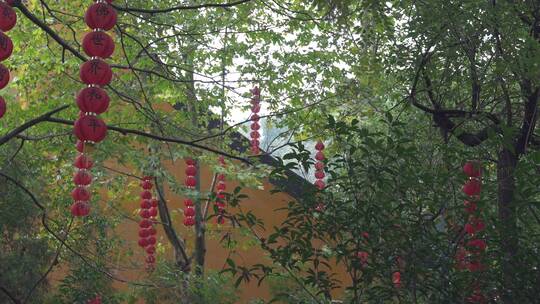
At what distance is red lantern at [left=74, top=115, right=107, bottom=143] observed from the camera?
3.11 m

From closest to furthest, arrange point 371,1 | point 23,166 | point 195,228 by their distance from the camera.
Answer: point 371,1, point 23,166, point 195,228

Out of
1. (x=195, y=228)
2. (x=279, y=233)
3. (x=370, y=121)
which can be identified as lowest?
(x=279, y=233)

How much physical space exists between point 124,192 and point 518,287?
5.40 meters

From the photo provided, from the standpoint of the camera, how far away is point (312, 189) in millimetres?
3354

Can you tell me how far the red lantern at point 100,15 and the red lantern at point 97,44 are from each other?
41mm

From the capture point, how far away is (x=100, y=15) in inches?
124

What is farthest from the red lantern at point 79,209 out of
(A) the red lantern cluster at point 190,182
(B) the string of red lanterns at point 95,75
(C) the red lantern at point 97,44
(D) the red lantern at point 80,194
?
(A) the red lantern cluster at point 190,182

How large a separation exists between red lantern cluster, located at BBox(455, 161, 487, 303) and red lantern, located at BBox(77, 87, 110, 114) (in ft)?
5.56

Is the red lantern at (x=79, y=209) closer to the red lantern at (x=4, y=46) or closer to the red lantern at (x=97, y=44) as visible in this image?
the red lantern at (x=97, y=44)

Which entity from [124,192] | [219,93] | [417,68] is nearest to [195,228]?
[124,192]

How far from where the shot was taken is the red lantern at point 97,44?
315 centimetres

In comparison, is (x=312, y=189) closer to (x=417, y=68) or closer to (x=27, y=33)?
(x=417, y=68)

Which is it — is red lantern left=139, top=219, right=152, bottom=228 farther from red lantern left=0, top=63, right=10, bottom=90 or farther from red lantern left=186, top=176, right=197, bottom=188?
red lantern left=0, top=63, right=10, bottom=90

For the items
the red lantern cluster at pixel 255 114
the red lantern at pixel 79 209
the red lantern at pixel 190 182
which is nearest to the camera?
the red lantern at pixel 79 209
